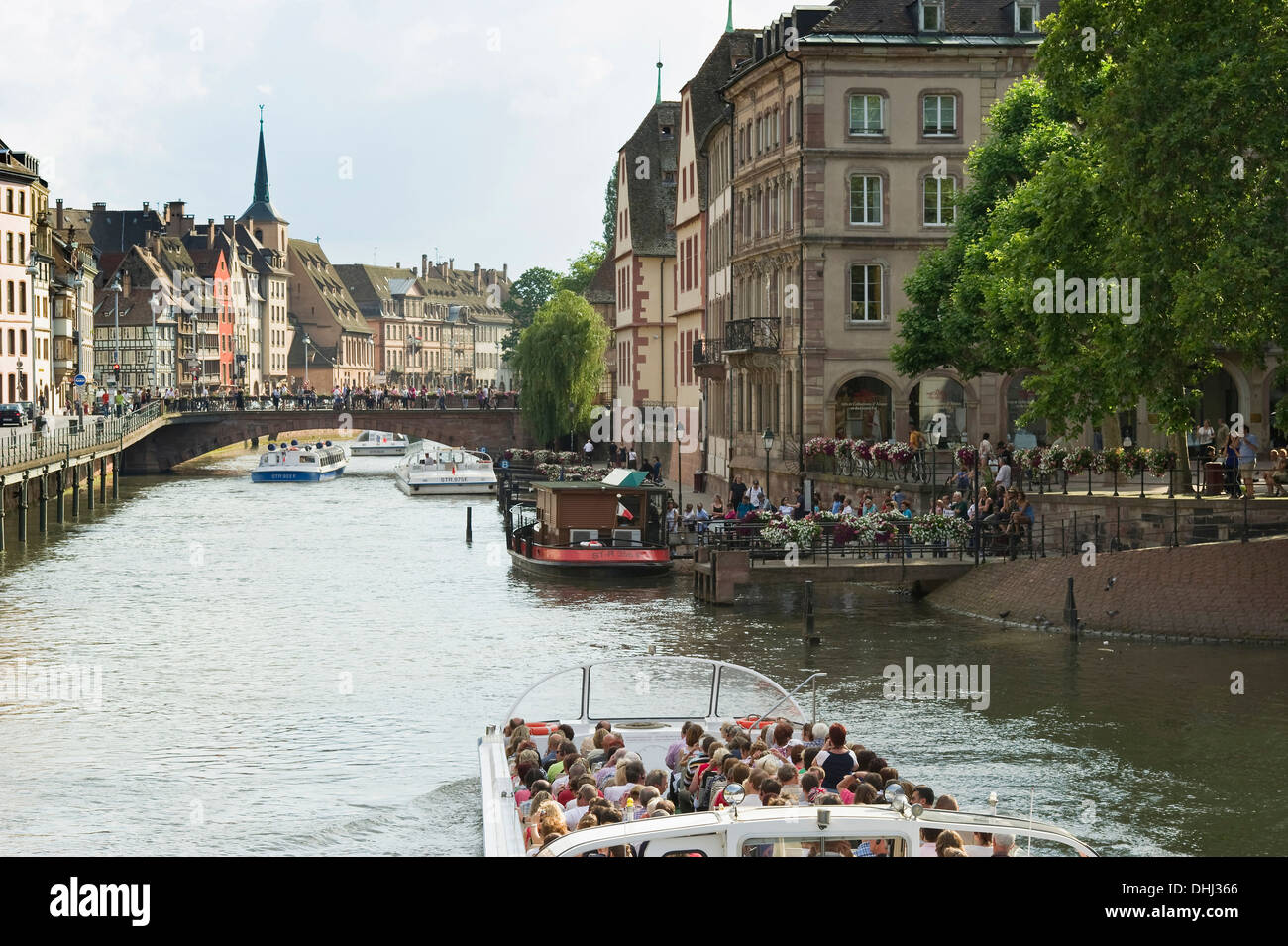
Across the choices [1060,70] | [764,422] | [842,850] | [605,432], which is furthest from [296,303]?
[842,850]

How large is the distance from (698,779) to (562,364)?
77317 millimetres

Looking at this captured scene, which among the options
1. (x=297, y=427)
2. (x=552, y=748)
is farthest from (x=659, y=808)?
(x=297, y=427)

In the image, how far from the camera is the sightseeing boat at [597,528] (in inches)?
1843

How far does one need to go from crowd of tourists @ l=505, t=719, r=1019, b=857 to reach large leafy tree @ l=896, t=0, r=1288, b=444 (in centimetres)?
1528

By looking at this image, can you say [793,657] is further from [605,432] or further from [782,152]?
[605,432]

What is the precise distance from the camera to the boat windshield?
20000 millimetres

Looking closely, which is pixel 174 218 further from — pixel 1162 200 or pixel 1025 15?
pixel 1162 200

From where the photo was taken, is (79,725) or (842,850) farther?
(79,725)

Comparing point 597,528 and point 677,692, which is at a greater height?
point 597,528

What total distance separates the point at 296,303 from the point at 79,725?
6902 inches

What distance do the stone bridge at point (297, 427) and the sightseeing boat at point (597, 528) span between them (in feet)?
180

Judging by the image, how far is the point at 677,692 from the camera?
22.0m
